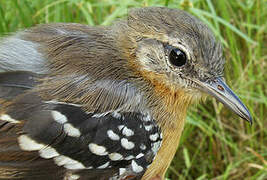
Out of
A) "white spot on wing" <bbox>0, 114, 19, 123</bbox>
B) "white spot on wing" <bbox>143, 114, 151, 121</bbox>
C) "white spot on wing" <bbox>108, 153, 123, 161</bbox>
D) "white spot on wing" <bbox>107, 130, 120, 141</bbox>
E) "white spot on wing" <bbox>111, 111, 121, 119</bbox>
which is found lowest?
"white spot on wing" <bbox>108, 153, 123, 161</bbox>

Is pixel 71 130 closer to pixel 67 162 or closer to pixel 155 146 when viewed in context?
pixel 67 162

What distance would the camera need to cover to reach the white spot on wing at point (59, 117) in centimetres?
242

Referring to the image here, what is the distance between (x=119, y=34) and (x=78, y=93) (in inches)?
21.8

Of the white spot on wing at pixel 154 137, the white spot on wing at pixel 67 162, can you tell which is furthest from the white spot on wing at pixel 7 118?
the white spot on wing at pixel 154 137

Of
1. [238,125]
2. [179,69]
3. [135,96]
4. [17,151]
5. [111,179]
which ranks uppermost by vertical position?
[179,69]

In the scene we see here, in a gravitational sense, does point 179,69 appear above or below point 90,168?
above

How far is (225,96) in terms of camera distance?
8.98 feet

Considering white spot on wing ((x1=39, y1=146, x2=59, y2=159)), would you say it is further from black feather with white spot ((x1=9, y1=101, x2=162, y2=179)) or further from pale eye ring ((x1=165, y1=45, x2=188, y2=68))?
pale eye ring ((x1=165, y1=45, x2=188, y2=68))

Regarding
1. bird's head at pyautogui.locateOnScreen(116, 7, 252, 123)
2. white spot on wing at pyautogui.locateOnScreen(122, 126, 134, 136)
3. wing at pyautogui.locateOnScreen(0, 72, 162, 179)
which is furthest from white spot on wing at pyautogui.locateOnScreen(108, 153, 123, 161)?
bird's head at pyautogui.locateOnScreen(116, 7, 252, 123)

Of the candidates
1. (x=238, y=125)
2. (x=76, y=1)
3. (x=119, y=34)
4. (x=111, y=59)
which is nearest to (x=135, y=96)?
(x=111, y=59)

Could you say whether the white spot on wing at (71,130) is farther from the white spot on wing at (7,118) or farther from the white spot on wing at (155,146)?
the white spot on wing at (155,146)

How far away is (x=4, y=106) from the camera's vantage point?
2404 mm

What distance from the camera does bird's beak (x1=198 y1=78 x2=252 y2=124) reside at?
8.91 feet

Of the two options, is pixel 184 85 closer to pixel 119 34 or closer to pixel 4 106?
pixel 119 34
